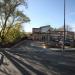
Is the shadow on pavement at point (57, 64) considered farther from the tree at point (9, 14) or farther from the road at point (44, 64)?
the tree at point (9, 14)

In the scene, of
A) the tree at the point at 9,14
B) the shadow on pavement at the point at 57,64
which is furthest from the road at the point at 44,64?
the tree at the point at 9,14

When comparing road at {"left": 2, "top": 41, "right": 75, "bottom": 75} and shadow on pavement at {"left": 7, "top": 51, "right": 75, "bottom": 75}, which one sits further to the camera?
shadow on pavement at {"left": 7, "top": 51, "right": 75, "bottom": 75}

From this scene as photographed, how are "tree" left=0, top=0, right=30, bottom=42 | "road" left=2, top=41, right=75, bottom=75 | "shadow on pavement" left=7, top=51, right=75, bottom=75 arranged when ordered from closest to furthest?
1. "road" left=2, top=41, right=75, bottom=75
2. "shadow on pavement" left=7, top=51, right=75, bottom=75
3. "tree" left=0, top=0, right=30, bottom=42

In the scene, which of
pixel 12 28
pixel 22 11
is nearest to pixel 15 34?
pixel 12 28

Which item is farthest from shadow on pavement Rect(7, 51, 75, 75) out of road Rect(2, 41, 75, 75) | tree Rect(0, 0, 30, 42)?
tree Rect(0, 0, 30, 42)

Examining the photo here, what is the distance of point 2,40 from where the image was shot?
45.0 m

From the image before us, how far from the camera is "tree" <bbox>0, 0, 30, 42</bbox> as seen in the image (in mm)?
40981

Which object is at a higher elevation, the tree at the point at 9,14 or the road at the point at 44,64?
the tree at the point at 9,14

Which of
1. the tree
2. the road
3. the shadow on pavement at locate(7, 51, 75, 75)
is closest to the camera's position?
the road

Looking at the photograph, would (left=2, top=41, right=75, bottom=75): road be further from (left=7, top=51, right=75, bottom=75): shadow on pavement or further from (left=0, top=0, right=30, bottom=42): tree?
(left=0, top=0, right=30, bottom=42): tree

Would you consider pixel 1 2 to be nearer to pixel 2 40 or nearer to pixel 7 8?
pixel 7 8

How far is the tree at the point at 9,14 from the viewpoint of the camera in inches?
1613

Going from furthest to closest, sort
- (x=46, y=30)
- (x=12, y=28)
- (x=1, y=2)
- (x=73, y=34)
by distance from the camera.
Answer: (x=73, y=34)
(x=46, y=30)
(x=12, y=28)
(x=1, y=2)

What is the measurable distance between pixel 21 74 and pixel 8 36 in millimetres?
→ 38606
